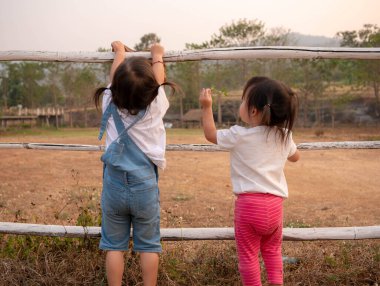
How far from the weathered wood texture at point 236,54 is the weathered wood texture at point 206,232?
0.96 m

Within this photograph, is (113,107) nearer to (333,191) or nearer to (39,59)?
(39,59)

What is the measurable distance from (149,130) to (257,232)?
0.70 metres

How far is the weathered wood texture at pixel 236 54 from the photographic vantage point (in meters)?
2.56

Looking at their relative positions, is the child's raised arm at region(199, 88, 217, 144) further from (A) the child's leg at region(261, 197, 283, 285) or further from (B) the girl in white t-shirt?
(A) the child's leg at region(261, 197, 283, 285)

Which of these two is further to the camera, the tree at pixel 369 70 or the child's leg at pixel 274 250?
the tree at pixel 369 70

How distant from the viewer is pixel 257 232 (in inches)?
87.0

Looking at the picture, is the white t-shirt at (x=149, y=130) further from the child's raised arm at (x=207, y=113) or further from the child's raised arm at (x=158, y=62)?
the child's raised arm at (x=207, y=113)

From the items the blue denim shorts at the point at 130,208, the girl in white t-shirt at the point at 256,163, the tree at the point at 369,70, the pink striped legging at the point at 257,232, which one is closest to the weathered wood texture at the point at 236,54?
the girl in white t-shirt at the point at 256,163

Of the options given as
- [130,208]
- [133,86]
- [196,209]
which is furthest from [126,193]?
[196,209]

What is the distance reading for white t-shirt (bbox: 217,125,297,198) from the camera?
2188mm

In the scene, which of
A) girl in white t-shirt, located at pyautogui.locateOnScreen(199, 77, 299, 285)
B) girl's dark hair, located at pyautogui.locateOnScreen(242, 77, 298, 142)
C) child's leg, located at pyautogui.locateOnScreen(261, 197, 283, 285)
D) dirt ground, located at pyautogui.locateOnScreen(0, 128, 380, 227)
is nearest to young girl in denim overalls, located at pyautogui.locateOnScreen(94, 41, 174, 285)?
girl in white t-shirt, located at pyautogui.locateOnScreen(199, 77, 299, 285)

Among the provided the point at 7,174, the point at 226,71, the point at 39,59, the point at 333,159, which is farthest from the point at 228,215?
the point at 226,71

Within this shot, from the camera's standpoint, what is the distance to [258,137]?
2188 millimetres

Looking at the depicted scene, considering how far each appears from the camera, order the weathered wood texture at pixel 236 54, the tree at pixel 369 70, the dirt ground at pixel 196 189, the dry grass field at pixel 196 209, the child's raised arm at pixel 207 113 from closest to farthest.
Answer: the child's raised arm at pixel 207 113, the weathered wood texture at pixel 236 54, the dry grass field at pixel 196 209, the dirt ground at pixel 196 189, the tree at pixel 369 70
